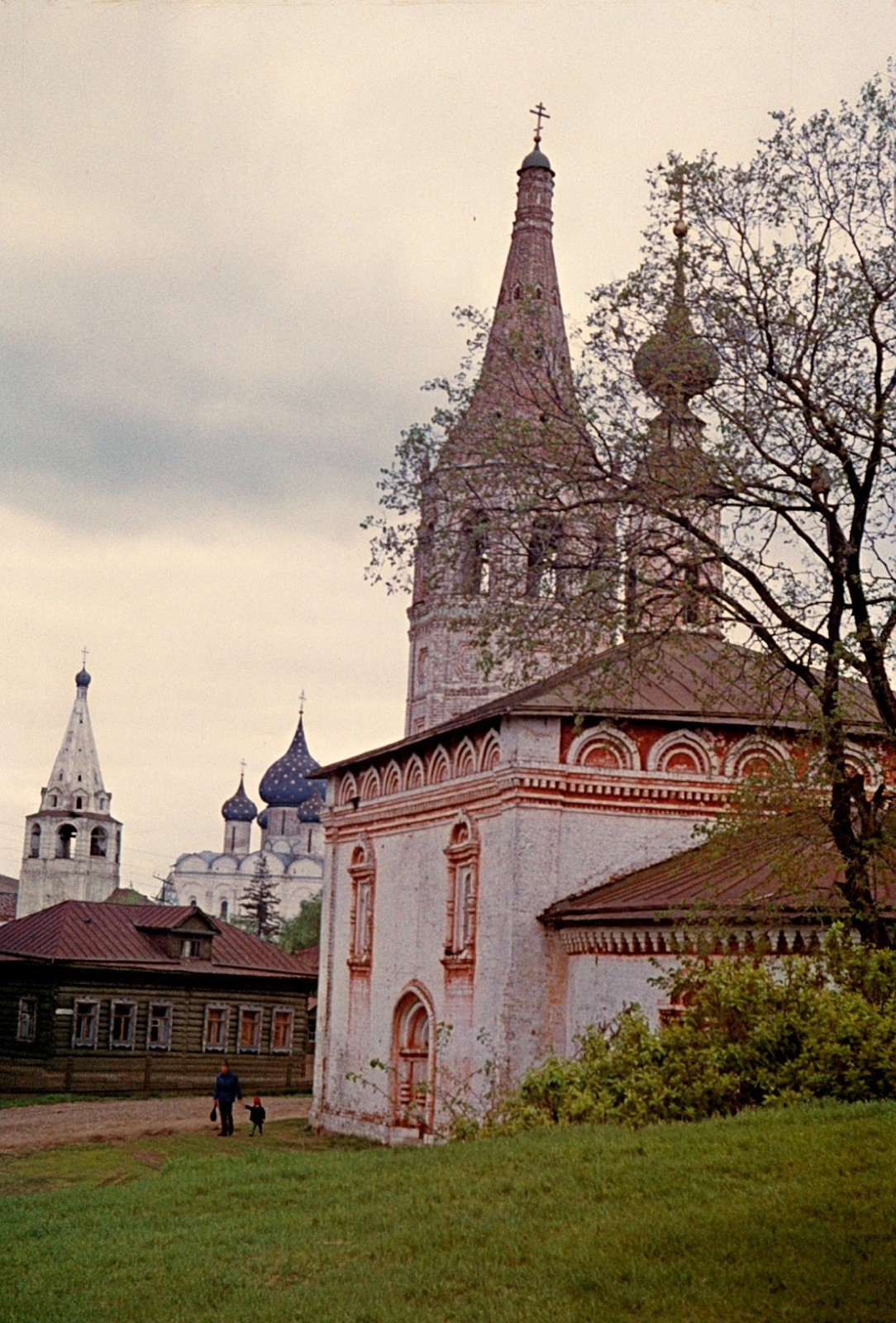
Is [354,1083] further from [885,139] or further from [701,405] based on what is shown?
[885,139]

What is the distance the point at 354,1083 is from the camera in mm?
25234

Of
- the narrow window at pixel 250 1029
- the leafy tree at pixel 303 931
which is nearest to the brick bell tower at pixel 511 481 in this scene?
the narrow window at pixel 250 1029

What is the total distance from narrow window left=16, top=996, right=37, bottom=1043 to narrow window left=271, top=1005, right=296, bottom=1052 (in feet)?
17.4

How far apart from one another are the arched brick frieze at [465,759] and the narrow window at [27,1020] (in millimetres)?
14977

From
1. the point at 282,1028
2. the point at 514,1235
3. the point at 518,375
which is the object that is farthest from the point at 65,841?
the point at 514,1235

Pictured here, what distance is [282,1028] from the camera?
36.6m

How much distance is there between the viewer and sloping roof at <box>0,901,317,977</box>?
33906mm

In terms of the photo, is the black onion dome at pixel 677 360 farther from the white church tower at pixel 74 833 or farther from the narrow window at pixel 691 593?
the white church tower at pixel 74 833

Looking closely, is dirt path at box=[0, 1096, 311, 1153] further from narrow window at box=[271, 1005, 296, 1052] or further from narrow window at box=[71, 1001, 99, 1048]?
narrow window at box=[271, 1005, 296, 1052]

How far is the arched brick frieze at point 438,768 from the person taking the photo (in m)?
23.3

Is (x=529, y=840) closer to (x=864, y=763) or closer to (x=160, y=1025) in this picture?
(x=864, y=763)

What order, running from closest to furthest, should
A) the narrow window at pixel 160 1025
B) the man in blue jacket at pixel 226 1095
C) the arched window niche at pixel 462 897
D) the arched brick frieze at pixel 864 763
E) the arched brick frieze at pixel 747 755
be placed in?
the arched brick frieze at pixel 864 763 < the arched brick frieze at pixel 747 755 < the arched window niche at pixel 462 897 < the man in blue jacket at pixel 226 1095 < the narrow window at pixel 160 1025

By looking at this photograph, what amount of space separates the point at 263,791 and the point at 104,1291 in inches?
4041

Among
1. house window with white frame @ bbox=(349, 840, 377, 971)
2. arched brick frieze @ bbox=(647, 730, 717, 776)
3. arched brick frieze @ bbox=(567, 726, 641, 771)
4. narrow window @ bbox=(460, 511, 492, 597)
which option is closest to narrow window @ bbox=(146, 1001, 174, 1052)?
house window with white frame @ bbox=(349, 840, 377, 971)
